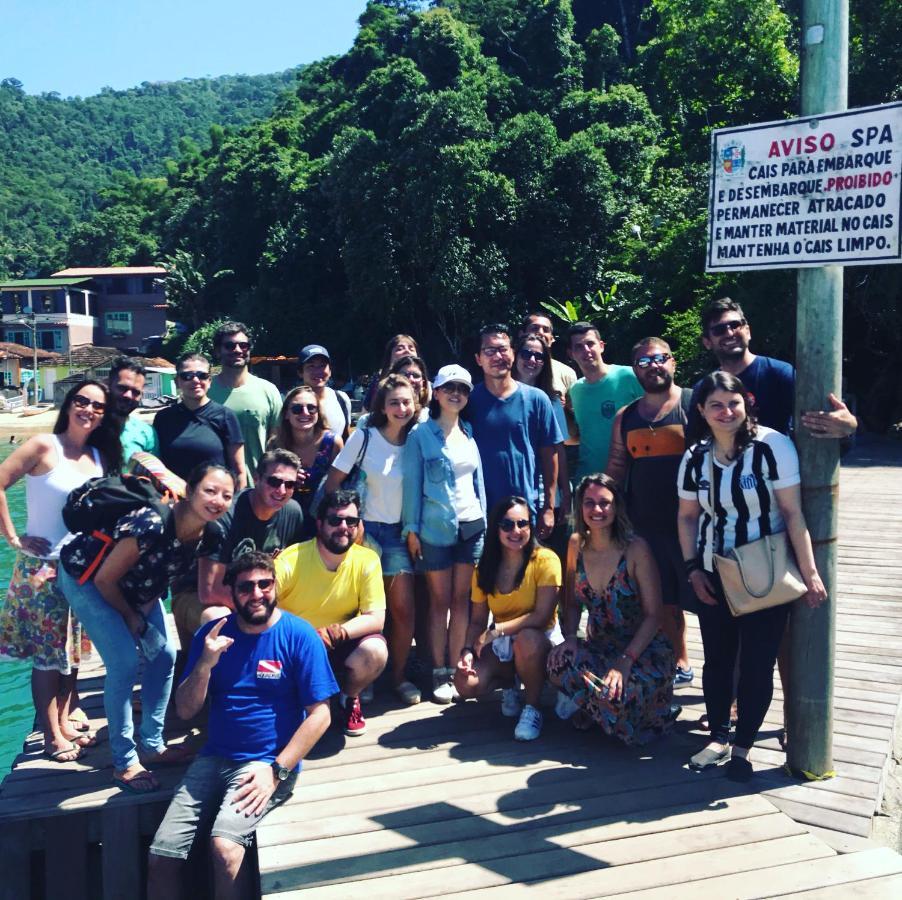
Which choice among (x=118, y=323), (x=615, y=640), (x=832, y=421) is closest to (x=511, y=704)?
(x=615, y=640)

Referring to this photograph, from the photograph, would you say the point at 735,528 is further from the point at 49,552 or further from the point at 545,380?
the point at 49,552

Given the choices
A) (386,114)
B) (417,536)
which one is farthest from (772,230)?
(386,114)

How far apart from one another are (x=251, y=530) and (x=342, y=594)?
546mm

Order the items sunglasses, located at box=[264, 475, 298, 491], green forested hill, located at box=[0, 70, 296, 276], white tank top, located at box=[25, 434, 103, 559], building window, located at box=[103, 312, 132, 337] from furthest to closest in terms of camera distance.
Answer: green forested hill, located at box=[0, 70, 296, 276] < building window, located at box=[103, 312, 132, 337] < sunglasses, located at box=[264, 475, 298, 491] < white tank top, located at box=[25, 434, 103, 559]

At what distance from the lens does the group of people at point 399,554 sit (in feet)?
12.7

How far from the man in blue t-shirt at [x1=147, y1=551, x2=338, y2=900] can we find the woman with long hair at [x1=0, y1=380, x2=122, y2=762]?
899 mm

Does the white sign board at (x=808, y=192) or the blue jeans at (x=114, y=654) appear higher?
the white sign board at (x=808, y=192)

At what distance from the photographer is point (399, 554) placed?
4.98 meters

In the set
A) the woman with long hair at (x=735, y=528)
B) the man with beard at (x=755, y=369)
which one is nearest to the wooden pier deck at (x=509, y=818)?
the woman with long hair at (x=735, y=528)

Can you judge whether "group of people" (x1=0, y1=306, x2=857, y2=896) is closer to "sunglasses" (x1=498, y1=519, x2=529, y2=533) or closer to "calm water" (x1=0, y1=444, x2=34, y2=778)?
"sunglasses" (x1=498, y1=519, x2=529, y2=533)

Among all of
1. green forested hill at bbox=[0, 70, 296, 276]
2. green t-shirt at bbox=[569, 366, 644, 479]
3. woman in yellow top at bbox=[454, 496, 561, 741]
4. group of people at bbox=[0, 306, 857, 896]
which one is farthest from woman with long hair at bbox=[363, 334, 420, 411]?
green forested hill at bbox=[0, 70, 296, 276]

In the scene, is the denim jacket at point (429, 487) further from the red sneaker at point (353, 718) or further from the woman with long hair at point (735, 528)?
the woman with long hair at point (735, 528)

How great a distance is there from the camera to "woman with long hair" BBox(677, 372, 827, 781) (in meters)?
3.74

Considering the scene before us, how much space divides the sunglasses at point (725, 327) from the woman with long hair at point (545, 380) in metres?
1.28
